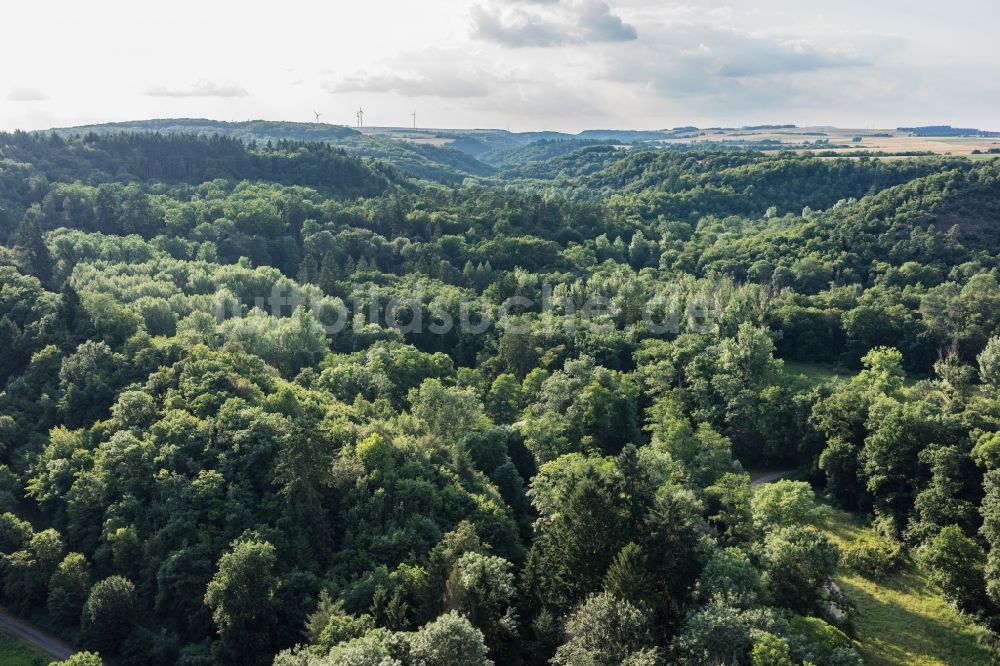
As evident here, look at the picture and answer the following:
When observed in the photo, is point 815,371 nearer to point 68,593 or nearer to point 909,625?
point 909,625

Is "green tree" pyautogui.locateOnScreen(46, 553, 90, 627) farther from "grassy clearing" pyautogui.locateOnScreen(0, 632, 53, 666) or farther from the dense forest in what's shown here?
"grassy clearing" pyautogui.locateOnScreen(0, 632, 53, 666)

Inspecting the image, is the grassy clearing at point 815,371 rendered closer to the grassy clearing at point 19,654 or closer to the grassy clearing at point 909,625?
the grassy clearing at point 909,625

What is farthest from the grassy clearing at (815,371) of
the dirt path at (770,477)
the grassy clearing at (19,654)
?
the grassy clearing at (19,654)

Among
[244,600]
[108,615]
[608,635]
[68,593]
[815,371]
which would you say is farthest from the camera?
[815,371]

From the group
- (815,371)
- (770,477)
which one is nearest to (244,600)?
(770,477)

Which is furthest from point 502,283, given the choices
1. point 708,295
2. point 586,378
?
point 586,378

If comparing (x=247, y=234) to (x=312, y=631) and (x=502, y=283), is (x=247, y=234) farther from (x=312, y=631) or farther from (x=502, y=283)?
(x=312, y=631)
